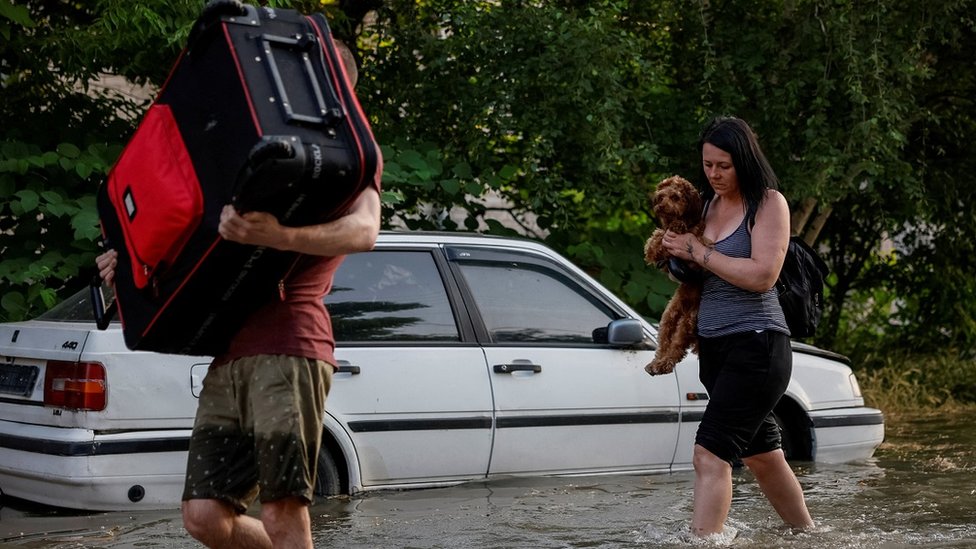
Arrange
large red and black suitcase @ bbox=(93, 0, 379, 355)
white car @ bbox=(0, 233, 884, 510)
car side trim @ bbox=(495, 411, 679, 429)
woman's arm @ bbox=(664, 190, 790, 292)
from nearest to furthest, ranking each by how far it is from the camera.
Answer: large red and black suitcase @ bbox=(93, 0, 379, 355)
woman's arm @ bbox=(664, 190, 790, 292)
white car @ bbox=(0, 233, 884, 510)
car side trim @ bbox=(495, 411, 679, 429)

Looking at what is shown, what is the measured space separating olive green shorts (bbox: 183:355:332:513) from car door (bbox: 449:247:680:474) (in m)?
2.70

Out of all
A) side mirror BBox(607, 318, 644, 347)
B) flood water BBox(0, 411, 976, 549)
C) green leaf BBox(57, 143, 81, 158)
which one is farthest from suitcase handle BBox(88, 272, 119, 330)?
green leaf BBox(57, 143, 81, 158)

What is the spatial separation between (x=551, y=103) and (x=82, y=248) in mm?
3399

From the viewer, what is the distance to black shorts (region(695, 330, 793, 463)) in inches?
186

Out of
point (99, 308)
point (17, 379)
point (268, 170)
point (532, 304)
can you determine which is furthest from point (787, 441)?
point (268, 170)

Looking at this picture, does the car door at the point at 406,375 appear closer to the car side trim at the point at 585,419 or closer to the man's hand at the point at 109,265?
the car side trim at the point at 585,419

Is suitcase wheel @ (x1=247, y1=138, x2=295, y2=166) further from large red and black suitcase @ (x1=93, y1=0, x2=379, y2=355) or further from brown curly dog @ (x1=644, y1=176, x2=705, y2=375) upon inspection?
brown curly dog @ (x1=644, y1=176, x2=705, y2=375)

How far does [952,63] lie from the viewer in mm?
11055

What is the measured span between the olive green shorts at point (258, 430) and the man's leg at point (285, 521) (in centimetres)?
3

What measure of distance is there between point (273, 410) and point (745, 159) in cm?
218

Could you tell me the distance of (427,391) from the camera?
6109mm

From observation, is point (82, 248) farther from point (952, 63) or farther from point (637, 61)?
point (952, 63)

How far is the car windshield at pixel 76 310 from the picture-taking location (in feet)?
19.4

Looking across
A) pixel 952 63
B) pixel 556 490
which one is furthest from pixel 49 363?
pixel 952 63
